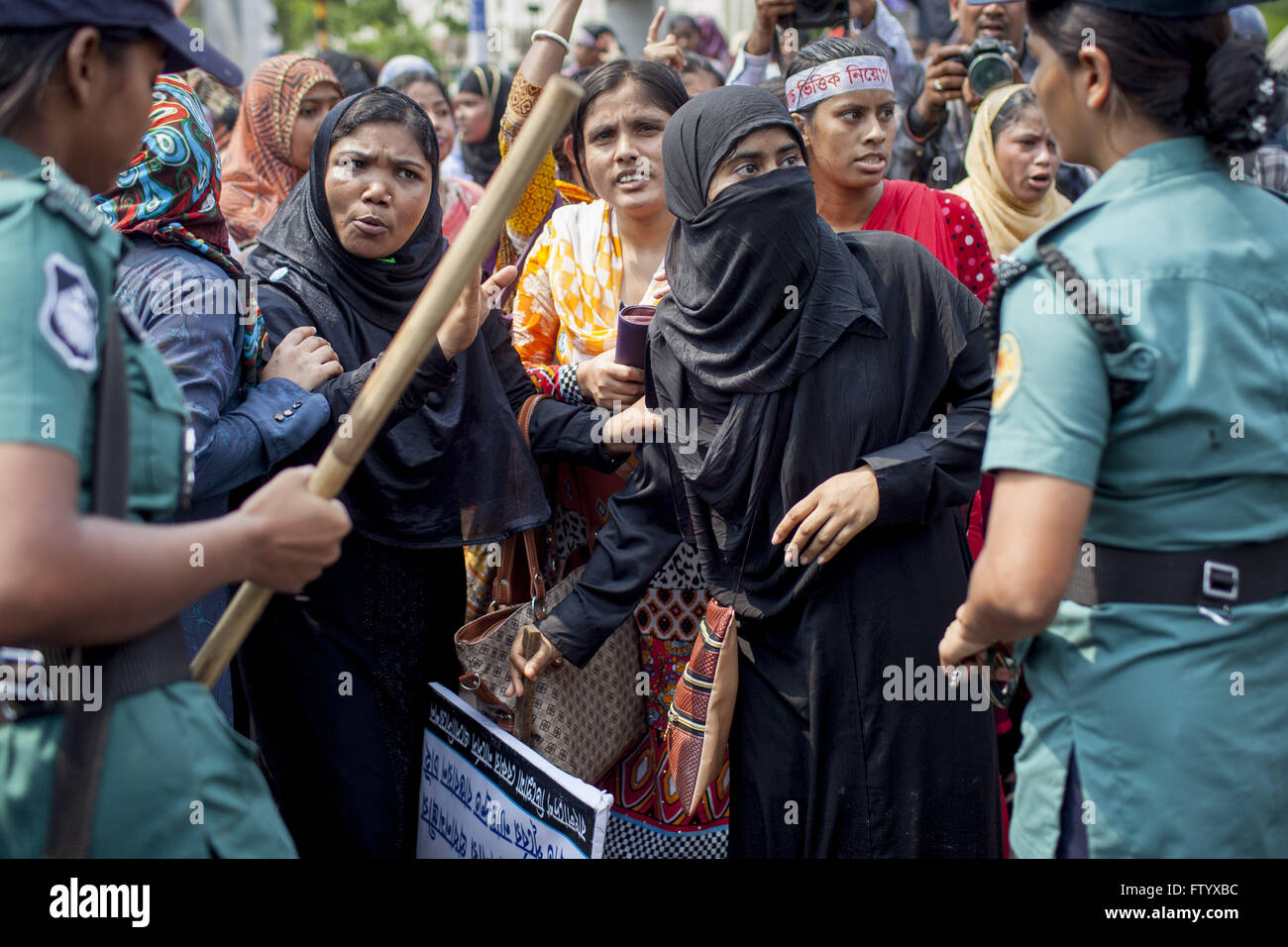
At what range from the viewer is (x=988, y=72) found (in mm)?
4281

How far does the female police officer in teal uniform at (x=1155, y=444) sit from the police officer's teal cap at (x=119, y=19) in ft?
3.75

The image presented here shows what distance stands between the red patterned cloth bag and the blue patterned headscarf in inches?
47.7

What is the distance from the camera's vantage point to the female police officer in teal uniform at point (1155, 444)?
150 centimetres

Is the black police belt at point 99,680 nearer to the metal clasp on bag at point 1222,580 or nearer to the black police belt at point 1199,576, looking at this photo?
the black police belt at point 1199,576

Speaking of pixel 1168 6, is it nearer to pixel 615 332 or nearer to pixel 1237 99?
pixel 1237 99

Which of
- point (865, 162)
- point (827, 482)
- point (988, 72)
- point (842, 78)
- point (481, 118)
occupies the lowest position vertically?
point (827, 482)

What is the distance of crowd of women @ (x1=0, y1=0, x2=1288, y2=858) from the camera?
1.42 m

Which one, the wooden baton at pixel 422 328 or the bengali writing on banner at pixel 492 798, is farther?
the bengali writing on banner at pixel 492 798

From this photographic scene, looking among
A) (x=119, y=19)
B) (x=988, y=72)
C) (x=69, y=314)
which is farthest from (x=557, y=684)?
(x=988, y=72)

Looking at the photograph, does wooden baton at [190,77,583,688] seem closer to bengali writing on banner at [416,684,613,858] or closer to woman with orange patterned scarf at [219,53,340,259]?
bengali writing on banner at [416,684,613,858]

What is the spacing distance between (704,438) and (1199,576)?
1104 mm

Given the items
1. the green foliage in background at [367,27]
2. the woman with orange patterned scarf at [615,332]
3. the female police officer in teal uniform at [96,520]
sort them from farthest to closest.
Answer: the green foliage in background at [367,27], the woman with orange patterned scarf at [615,332], the female police officer in teal uniform at [96,520]

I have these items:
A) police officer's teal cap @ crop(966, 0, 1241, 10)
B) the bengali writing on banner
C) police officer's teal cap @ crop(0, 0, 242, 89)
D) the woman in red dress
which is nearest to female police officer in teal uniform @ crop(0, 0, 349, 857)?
police officer's teal cap @ crop(0, 0, 242, 89)

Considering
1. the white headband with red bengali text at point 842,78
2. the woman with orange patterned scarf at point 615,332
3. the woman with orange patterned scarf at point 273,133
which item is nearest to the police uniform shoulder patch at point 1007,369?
the woman with orange patterned scarf at point 615,332
